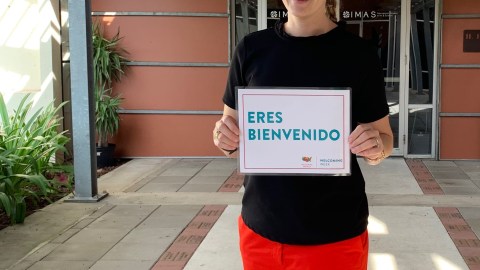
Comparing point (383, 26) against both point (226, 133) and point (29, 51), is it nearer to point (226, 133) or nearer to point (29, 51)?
point (29, 51)

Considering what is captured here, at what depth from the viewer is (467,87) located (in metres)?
8.03

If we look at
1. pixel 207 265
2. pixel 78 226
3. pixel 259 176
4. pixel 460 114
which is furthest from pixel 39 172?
pixel 460 114

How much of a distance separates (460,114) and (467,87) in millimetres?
379

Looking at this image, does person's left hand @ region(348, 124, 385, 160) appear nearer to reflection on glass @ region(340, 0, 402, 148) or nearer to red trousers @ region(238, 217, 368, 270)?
red trousers @ region(238, 217, 368, 270)

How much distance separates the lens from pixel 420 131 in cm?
829

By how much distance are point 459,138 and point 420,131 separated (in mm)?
529

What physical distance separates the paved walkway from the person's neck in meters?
2.50

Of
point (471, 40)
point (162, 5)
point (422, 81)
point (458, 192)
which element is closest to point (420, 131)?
point (422, 81)

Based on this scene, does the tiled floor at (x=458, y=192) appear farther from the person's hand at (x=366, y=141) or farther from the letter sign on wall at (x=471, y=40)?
the person's hand at (x=366, y=141)

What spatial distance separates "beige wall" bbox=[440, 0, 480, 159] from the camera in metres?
7.90

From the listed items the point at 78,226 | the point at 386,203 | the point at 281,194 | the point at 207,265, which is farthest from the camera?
the point at 386,203

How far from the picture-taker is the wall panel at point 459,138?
811cm

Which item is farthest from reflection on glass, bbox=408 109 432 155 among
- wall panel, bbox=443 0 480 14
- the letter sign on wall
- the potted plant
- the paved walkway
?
the potted plant

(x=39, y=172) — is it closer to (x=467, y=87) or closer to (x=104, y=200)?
(x=104, y=200)
